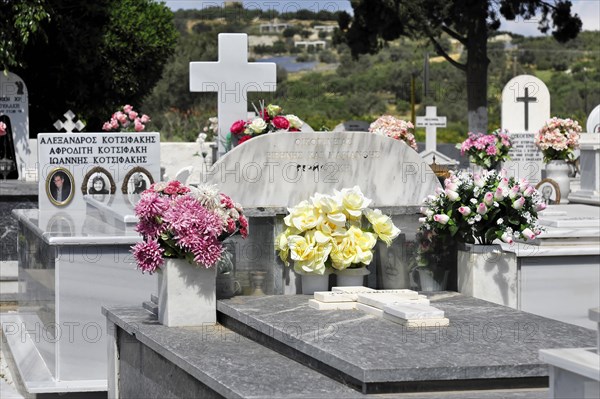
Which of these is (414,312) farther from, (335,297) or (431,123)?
(431,123)

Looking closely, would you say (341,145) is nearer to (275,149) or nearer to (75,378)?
(275,149)

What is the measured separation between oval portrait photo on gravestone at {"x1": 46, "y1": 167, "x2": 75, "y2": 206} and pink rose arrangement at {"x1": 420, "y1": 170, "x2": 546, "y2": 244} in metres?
5.14

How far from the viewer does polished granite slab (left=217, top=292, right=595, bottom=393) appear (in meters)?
4.75

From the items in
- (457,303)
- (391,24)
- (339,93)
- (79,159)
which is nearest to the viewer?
(457,303)

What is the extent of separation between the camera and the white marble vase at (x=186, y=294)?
6.16 metres

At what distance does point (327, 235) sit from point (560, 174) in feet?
31.0

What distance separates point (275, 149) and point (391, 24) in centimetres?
2440

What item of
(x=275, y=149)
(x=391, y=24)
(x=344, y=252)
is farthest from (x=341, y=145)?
(x=391, y=24)

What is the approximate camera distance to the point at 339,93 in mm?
56344

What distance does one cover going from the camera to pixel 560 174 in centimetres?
1534

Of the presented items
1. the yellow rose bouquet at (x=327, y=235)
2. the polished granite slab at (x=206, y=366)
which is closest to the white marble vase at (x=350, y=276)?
the yellow rose bouquet at (x=327, y=235)

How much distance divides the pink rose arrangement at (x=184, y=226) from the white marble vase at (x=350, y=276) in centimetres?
70

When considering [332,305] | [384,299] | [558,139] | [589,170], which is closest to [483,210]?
[384,299]

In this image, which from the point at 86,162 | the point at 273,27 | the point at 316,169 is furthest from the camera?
the point at 273,27
